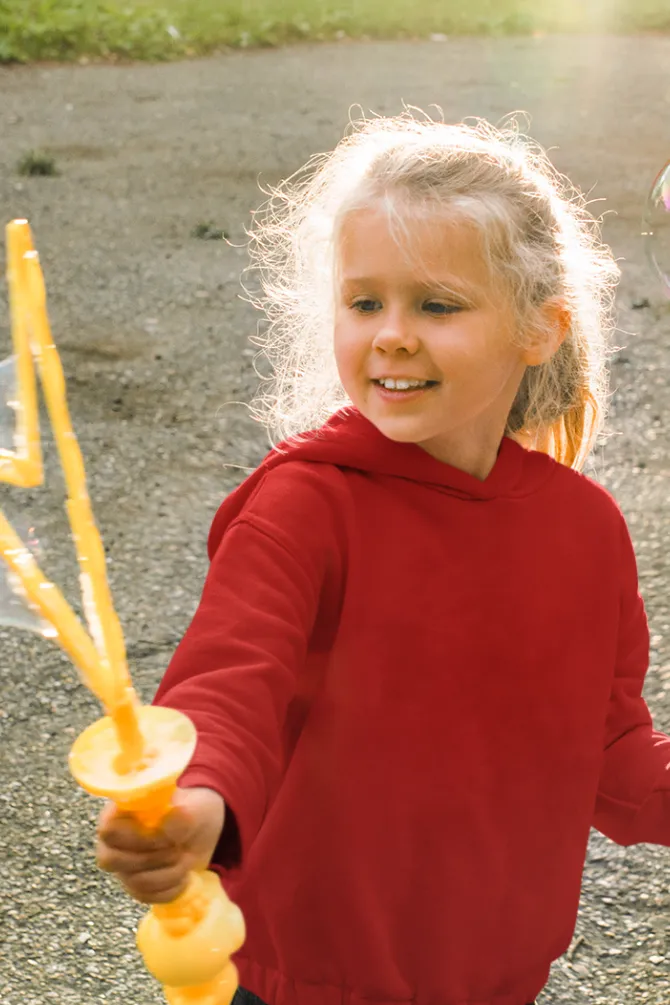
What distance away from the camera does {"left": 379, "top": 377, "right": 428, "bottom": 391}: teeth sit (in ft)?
4.35

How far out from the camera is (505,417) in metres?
1.51

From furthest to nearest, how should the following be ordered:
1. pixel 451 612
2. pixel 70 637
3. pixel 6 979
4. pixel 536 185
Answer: pixel 6 979
pixel 536 185
pixel 451 612
pixel 70 637

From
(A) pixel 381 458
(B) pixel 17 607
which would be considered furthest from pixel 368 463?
(B) pixel 17 607

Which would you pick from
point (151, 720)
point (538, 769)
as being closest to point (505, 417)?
point (538, 769)

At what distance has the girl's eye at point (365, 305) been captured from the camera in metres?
1.35

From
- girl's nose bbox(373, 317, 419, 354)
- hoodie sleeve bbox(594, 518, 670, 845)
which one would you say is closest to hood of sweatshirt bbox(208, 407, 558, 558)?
girl's nose bbox(373, 317, 419, 354)

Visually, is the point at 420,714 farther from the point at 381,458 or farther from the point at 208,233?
the point at 208,233

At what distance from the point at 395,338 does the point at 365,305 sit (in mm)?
72

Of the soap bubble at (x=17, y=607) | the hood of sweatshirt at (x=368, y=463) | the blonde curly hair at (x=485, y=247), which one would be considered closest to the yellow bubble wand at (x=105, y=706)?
the soap bubble at (x=17, y=607)

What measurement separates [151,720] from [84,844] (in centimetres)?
173

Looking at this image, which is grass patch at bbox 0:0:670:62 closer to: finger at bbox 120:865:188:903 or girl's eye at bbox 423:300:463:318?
girl's eye at bbox 423:300:463:318

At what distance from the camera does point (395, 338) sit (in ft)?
4.27

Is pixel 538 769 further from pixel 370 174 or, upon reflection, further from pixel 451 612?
pixel 370 174

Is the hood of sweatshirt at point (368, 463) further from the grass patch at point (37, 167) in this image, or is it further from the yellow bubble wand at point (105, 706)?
the grass patch at point (37, 167)
